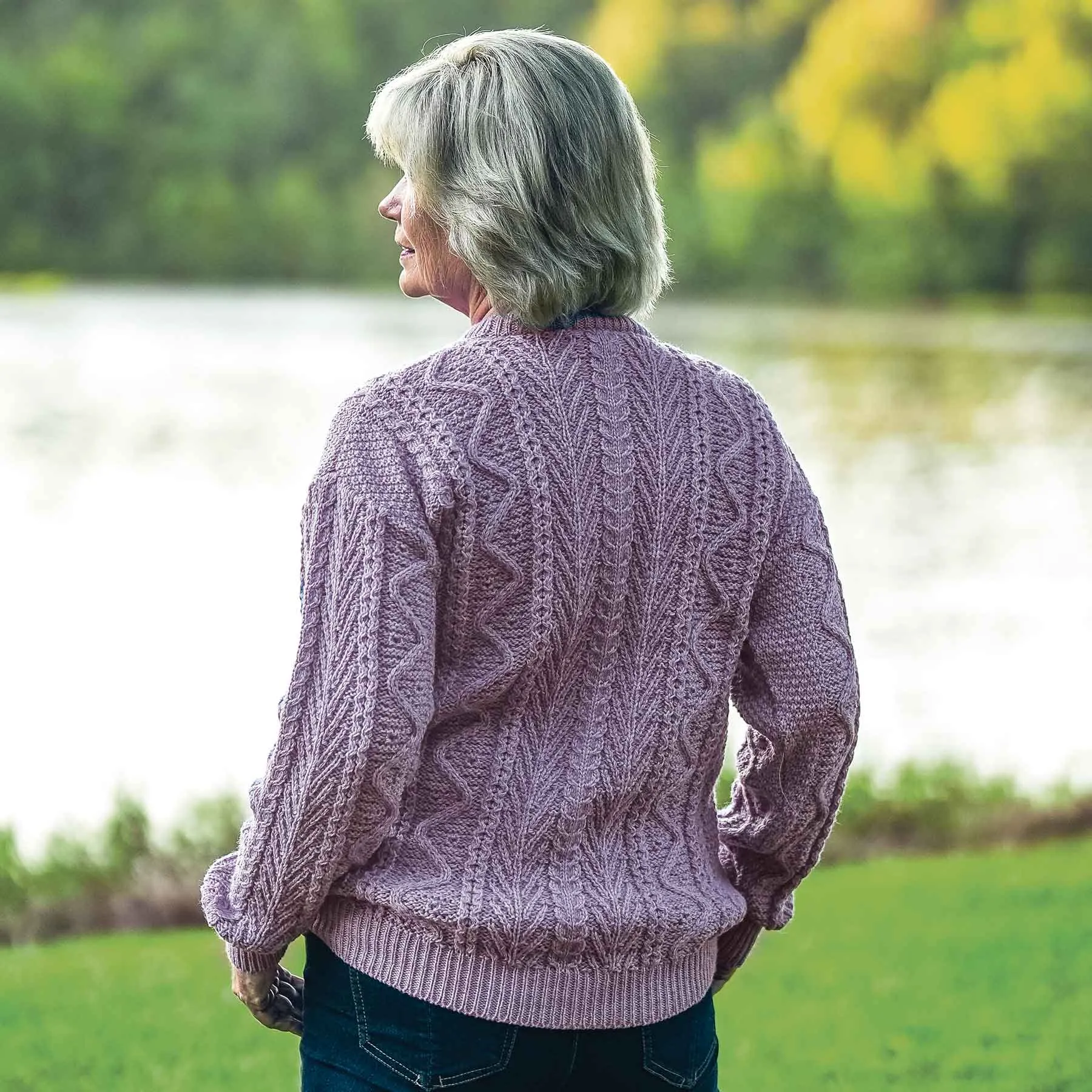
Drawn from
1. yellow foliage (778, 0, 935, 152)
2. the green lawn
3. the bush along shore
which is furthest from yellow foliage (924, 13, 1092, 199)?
the green lawn

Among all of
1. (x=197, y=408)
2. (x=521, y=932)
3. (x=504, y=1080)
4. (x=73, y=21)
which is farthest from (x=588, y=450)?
(x=73, y=21)

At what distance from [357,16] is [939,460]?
7.96 meters

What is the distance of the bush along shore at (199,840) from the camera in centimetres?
416

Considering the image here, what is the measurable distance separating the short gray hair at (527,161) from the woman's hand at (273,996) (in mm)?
660

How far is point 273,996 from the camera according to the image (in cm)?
145

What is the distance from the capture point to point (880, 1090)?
9.06ft

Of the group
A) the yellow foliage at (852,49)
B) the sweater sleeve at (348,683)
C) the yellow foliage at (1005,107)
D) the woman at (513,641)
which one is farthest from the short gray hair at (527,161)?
the yellow foliage at (1005,107)

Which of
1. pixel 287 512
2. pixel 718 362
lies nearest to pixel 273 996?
pixel 718 362

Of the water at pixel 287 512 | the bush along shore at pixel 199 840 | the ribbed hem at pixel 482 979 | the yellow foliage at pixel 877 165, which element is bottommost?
the water at pixel 287 512

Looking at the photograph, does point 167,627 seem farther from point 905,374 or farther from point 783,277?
point 783,277

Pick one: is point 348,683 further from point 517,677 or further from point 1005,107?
point 1005,107

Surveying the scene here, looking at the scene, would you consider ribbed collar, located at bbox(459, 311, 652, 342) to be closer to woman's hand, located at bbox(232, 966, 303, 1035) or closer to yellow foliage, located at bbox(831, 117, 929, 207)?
woman's hand, located at bbox(232, 966, 303, 1035)

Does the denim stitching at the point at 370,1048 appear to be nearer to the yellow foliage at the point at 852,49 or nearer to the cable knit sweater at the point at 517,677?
the cable knit sweater at the point at 517,677

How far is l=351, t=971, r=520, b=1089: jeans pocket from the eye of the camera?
131 centimetres
